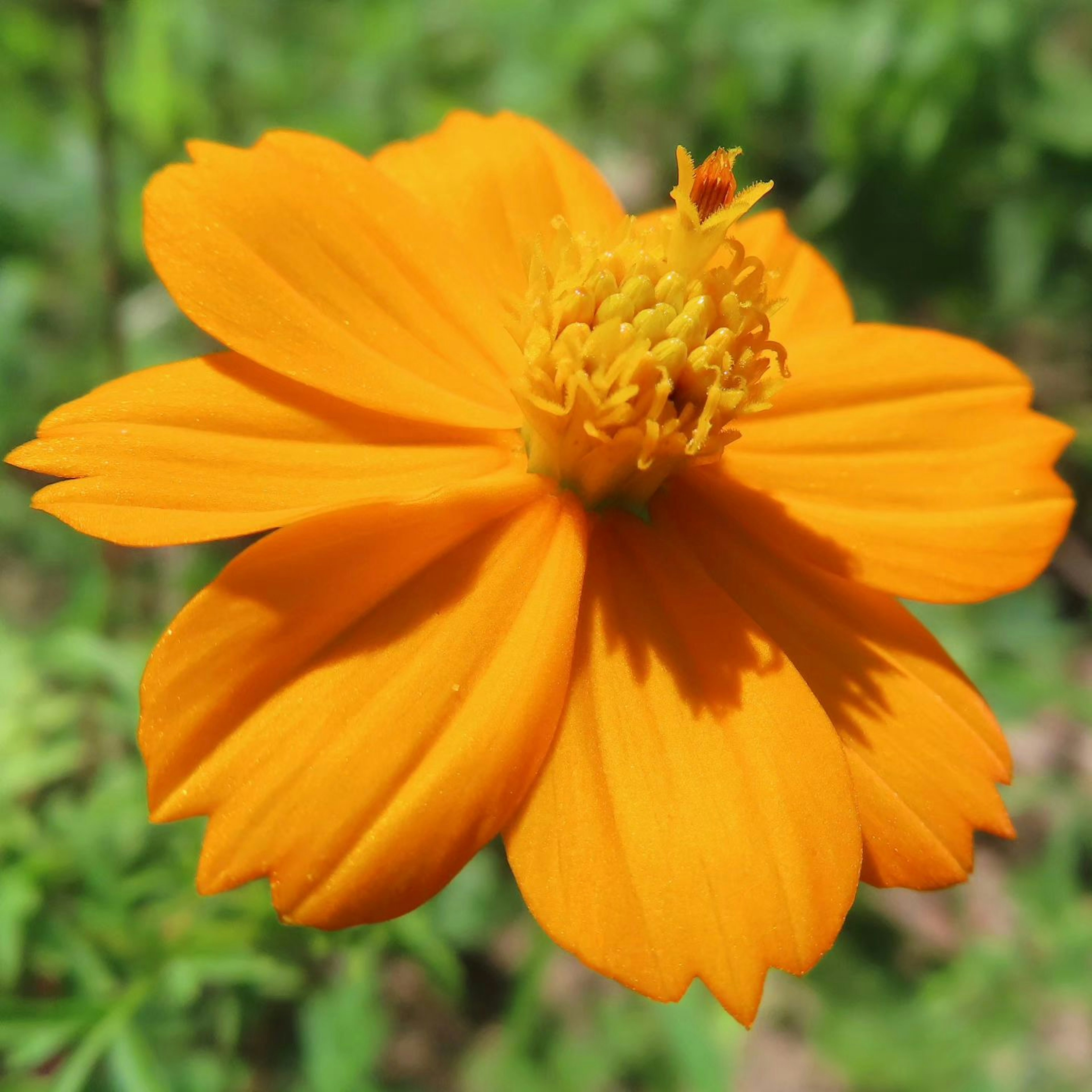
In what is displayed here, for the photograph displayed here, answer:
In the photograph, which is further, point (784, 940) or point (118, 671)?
point (118, 671)

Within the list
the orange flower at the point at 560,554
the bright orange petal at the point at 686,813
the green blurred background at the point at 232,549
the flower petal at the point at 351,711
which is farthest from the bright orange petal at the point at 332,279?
the green blurred background at the point at 232,549

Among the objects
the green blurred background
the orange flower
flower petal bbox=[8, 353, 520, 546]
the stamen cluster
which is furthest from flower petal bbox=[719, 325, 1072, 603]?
the green blurred background

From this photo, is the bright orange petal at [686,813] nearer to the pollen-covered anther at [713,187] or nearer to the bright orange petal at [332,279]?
the bright orange petal at [332,279]

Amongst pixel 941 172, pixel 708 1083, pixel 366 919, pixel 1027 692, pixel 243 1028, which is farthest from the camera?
pixel 941 172

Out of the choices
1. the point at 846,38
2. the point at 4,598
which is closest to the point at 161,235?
the point at 4,598

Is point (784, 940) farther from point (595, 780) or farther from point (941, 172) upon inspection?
point (941, 172)

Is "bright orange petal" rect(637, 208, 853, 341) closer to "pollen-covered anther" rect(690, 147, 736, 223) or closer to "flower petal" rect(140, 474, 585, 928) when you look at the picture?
"pollen-covered anther" rect(690, 147, 736, 223)

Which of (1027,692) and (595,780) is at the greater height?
(595,780)
